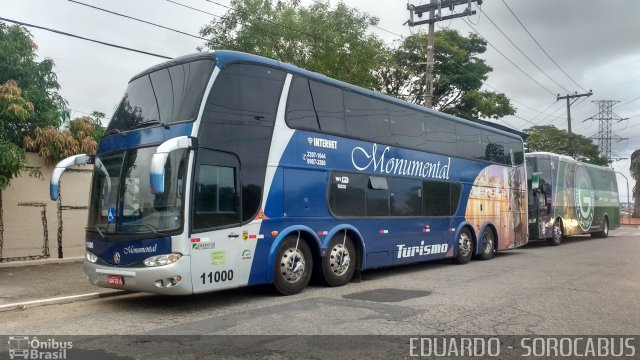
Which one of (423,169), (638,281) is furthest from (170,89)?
(638,281)

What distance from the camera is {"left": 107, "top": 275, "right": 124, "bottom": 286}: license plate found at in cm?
773

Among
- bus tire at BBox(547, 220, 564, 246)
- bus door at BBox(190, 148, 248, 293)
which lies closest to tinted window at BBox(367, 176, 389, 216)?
bus door at BBox(190, 148, 248, 293)

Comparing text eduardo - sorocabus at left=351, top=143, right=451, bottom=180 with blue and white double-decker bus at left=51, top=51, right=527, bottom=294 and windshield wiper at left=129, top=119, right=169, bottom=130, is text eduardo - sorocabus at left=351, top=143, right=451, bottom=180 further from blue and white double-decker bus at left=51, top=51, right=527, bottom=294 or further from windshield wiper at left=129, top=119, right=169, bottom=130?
windshield wiper at left=129, top=119, right=169, bottom=130

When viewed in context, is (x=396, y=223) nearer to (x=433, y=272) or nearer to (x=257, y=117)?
(x=433, y=272)

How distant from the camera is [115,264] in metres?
7.85

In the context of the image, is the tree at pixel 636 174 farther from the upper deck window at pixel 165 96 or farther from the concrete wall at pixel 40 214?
the upper deck window at pixel 165 96

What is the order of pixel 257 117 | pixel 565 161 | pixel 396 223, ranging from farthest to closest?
pixel 565 161, pixel 396 223, pixel 257 117

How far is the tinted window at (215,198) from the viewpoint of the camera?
25.3 feet

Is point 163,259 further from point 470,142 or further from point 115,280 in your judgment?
point 470,142

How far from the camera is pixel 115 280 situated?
A: 7.80 metres

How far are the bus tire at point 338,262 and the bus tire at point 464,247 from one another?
476 centimetres

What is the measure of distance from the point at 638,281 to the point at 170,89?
9.83 m

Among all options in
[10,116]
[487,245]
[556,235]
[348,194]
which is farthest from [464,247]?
[10,116]

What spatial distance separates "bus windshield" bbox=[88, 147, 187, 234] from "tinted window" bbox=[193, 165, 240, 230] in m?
0.29
